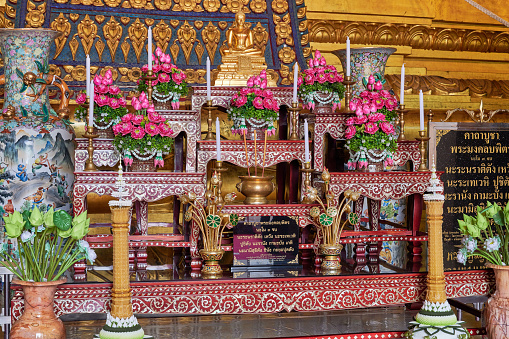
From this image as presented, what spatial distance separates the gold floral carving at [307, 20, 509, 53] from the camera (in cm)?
658

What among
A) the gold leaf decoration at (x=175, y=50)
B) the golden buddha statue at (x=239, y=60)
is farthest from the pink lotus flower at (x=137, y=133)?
the gold leaf decoration at (x=175, y=50)

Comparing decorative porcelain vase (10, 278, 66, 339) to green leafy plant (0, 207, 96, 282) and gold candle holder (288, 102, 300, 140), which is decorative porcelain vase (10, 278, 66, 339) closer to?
green leafy plant (0, 207, 96, 282)

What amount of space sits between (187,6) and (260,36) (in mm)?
712

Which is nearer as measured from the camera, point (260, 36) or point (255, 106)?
point (255, 106)

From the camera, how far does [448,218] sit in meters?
4.93

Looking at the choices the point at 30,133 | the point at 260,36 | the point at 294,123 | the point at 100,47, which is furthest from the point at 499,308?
the point at 100,47

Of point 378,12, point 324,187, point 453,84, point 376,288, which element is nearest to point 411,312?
point 376,288

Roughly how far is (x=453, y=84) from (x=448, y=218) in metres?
2.06

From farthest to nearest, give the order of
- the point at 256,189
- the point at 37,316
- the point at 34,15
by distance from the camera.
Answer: the point at 34,15, the point at 256,189, the point at 37,316

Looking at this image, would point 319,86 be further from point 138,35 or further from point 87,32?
point 87,32

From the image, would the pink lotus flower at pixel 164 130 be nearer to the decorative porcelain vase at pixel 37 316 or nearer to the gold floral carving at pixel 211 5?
the decorative porcelain vase at pixel 37 316

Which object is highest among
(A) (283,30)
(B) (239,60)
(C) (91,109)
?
(A) (283,30)

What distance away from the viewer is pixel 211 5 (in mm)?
6305

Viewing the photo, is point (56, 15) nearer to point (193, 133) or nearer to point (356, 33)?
point (193, 133)
